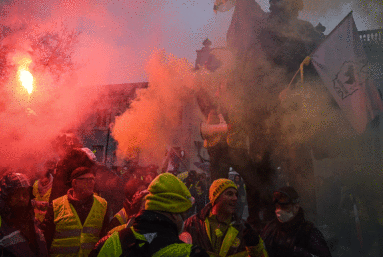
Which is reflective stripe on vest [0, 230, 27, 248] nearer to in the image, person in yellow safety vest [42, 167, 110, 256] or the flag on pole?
person in yellow safety vest [42, 167, 110, 256]

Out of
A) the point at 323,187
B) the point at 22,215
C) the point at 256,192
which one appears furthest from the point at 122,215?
the point at 323,187

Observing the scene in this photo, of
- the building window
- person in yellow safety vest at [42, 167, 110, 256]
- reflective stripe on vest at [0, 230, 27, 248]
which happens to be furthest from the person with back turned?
the building window

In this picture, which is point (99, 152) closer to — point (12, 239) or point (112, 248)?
point (12, 239)

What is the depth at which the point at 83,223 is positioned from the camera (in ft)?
8.82

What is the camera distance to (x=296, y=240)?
278 centimetres

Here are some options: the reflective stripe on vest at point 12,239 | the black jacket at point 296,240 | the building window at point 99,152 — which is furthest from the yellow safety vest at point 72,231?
the building window at point 99,152

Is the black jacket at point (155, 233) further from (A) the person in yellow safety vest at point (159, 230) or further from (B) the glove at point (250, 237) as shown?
(B) the glove at point (250, 237)

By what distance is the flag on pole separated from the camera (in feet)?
15.9

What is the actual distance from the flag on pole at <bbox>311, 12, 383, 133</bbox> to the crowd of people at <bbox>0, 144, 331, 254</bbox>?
2818mm

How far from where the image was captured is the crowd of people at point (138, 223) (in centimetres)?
150

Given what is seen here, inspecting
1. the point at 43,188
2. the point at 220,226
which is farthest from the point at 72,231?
the point at 43,188

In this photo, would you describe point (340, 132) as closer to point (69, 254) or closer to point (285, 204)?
point (285, 204)

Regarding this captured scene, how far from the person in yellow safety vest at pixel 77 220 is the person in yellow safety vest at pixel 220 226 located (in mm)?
1002

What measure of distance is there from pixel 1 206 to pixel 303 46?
5507 millimetres
